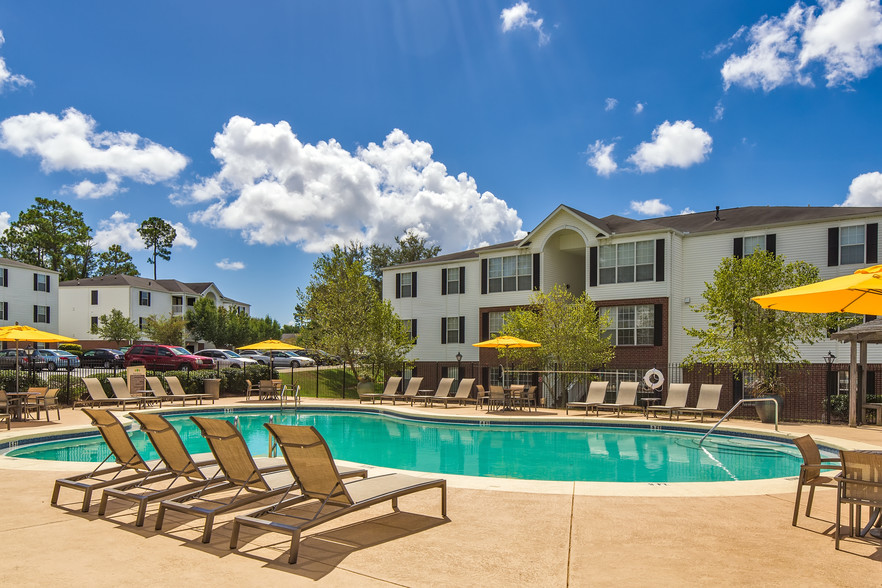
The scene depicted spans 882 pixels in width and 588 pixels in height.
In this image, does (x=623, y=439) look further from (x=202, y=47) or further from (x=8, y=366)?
(x=8, y=366)

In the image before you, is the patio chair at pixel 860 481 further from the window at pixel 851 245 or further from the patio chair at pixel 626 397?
the window at pixel 851 245

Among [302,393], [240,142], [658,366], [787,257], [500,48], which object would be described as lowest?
[302,393]

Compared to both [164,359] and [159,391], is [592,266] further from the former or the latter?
[164,359]

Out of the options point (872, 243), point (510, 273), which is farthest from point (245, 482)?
point (510, 273)

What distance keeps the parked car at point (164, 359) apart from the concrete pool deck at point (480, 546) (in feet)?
92.7

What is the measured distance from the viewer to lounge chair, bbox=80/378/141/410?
790 inches

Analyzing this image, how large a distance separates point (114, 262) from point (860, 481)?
80.6m

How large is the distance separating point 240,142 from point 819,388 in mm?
22237

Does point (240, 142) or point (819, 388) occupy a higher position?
point (240, 142)

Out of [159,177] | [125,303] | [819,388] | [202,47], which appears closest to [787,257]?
[819,388]

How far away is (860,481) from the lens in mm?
5680

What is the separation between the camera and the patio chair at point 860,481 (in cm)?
563

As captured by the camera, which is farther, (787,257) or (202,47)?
(787,257)

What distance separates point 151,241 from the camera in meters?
79.1
